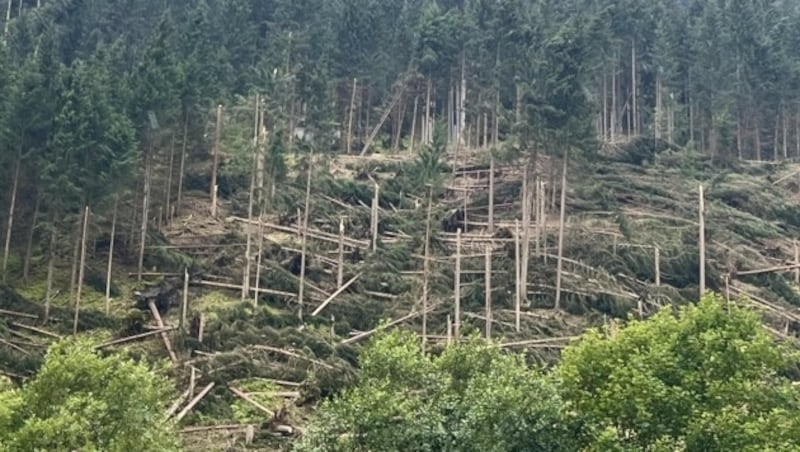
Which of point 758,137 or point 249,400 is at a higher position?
point 758,137

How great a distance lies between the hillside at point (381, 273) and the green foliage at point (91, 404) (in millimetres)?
7954

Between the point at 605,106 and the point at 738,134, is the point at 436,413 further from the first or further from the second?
the point at 738,134

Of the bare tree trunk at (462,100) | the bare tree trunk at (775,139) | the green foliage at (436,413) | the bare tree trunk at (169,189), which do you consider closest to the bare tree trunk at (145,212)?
the bare tree trunk at (169,189)

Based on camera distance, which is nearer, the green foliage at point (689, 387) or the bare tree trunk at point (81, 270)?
the green foliage at point (689, 387)

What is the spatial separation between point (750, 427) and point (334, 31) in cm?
5743

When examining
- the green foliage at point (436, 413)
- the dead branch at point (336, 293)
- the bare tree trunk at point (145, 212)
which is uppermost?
the bare tree trunk at point (145, 212)

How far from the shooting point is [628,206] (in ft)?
184

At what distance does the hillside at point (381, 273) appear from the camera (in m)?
34.1

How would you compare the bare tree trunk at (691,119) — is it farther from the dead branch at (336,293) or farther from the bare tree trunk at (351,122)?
the dead branch at (336,293)

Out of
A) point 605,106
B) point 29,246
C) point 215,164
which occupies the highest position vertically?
point 605,106

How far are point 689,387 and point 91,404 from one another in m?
13.1

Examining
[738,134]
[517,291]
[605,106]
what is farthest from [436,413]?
[738,134]

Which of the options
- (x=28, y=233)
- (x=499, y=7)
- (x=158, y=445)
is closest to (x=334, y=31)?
(x=499, y=7)

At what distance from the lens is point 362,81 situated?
7162 centimetres
